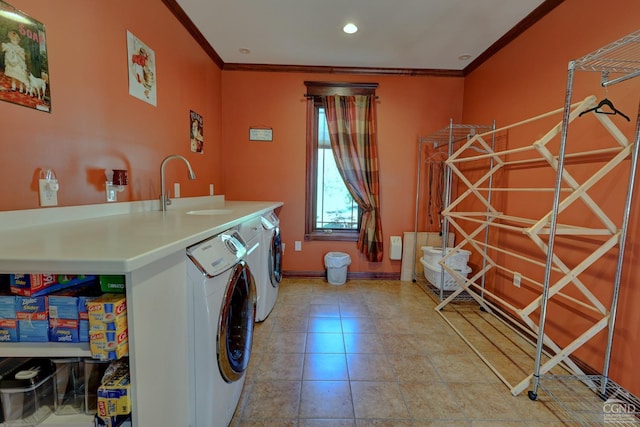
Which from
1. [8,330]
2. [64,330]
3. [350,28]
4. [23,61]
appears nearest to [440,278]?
[350,28]

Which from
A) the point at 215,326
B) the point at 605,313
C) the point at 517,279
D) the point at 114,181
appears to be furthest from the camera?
the point at 517,279

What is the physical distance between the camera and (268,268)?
2.26m

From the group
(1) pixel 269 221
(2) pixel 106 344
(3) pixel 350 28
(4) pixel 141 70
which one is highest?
(3) pixel 350 28

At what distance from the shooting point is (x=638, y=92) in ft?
4.50

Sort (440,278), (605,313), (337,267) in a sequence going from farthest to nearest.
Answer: (337,267)
(440,278)
(605,313)

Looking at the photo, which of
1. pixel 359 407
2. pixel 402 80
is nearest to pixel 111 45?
pixel 359 407

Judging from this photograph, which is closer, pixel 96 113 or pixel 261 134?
pixel 96 113

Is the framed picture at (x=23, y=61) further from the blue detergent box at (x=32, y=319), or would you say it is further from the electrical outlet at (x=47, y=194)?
the blue detergent box at (x=32, y=319)

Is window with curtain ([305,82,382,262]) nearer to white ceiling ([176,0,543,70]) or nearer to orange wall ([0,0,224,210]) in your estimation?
white ceiling ([176,0,543,70])

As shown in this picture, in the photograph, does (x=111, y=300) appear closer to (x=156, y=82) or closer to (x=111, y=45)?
(x=111, y=45)

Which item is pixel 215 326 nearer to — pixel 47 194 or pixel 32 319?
pixel 32 319

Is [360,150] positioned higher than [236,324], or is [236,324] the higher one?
[360,150]

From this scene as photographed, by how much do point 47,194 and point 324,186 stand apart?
8.10 feet

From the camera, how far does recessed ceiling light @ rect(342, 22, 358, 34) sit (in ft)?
7.49
